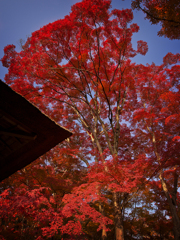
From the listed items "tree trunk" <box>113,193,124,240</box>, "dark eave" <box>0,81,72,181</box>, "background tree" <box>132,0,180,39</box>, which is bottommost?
"tree trunk" <box>113,193,124,240</box>

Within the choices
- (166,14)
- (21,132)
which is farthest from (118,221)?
(166,14)

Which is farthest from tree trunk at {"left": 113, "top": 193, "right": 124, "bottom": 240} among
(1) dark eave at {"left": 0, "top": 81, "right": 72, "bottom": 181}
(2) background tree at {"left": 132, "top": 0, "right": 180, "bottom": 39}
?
(2) background tree at {"left": 132, "top": 0, "right": 180, "bottom": 39}

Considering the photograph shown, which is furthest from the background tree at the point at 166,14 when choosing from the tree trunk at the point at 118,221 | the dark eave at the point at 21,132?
the tree trunk at the point at 118,221

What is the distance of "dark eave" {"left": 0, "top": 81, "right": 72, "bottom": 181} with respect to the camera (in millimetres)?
2350

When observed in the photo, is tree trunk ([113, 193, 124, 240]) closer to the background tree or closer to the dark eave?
the dark eave

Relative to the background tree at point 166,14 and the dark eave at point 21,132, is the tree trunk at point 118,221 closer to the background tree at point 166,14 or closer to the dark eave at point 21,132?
the dark eave at point 21,132

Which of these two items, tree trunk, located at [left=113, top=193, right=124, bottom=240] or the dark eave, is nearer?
the dark eave

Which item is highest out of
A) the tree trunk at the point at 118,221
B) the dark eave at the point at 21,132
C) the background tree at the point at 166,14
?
the background tree at the point at 166,14

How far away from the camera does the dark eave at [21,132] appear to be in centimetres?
235

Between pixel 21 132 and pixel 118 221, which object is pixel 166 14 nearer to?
pixel 21 132

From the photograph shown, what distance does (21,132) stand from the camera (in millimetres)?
2594

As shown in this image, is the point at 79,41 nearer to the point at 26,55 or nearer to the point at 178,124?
the point at 26,55

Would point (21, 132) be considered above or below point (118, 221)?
above

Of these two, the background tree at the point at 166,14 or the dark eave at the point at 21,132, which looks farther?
the background tree at the point at 166,14
